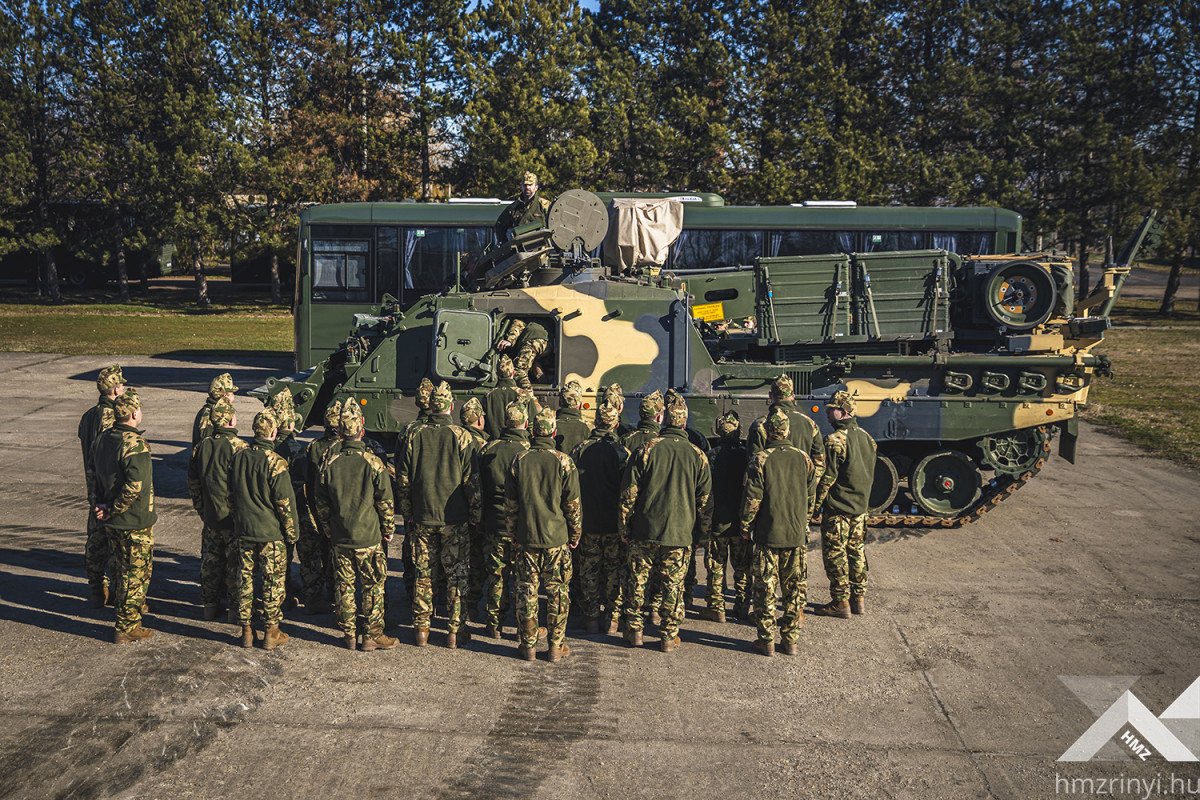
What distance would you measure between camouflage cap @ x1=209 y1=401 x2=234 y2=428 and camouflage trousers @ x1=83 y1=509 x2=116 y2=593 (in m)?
1.37

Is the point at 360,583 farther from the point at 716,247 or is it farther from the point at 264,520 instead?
the point at 716,247

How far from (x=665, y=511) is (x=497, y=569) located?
4.40 feet

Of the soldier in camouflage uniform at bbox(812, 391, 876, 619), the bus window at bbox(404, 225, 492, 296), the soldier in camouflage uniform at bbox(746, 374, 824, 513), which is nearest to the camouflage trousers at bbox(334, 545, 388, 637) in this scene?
the soldier in camouflage uniform at bbox(746, 374, 824, 513)

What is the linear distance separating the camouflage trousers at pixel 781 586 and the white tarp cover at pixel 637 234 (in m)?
6.07

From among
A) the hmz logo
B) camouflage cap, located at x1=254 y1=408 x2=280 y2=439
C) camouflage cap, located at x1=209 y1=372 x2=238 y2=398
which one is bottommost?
the hmz logo

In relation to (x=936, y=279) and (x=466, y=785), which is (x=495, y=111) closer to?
(x=936, y=279)

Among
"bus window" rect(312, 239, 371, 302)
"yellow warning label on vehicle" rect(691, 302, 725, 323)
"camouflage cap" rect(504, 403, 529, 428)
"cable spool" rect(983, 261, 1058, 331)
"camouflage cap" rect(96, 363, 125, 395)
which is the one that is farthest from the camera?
"bus window" rect(312, 239, 371, 302)

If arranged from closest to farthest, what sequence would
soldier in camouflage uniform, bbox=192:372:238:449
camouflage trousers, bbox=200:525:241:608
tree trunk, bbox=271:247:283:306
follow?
camouflage trousers, bbox=200:525:241:608
soldier in camouflage uniform, bbox=192:372:238:449
tree trunk, bbox=271:247:283:306

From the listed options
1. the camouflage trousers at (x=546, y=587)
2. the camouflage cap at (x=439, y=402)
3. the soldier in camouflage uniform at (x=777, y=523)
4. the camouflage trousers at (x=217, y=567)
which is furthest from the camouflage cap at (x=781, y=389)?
the camouflage trousers at (x=217, y=567)

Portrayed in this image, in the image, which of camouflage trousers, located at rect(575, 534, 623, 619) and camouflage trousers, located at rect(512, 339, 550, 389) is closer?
camouflage trousers, located at rect(575, 534, 623, 619)

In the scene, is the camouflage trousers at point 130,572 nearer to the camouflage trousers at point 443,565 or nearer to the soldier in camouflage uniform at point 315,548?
the soldier in camouflage uniform at point 315,548

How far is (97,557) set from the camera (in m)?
8.29

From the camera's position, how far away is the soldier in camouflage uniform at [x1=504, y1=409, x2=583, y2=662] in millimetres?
7289

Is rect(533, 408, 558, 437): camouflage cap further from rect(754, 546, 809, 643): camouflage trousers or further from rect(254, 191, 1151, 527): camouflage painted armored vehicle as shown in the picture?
rect(254, 191, 1151, 527): camouflage painted armored vehicle
